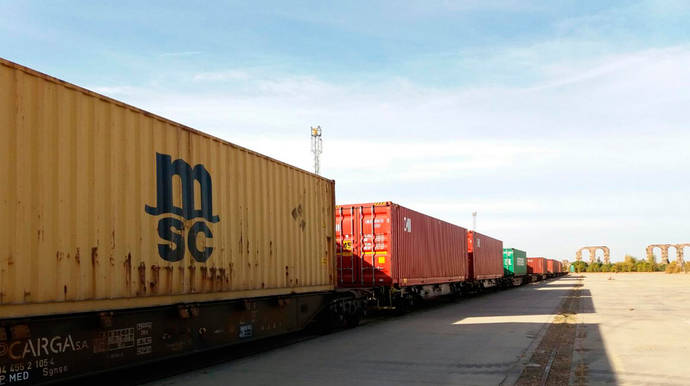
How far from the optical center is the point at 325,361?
371 inches

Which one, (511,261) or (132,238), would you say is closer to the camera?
(132,238)

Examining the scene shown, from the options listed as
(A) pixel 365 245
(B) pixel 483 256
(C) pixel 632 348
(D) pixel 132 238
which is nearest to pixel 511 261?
(B) pixel 483 256

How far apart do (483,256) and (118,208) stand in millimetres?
26507

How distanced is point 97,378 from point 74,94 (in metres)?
4.23

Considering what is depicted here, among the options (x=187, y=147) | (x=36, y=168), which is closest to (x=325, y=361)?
(x=187, y=147)

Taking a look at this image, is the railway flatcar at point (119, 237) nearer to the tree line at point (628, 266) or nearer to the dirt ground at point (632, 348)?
the dirt ground at point (632, 348)

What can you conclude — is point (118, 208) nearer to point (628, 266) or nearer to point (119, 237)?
point (119, 237)

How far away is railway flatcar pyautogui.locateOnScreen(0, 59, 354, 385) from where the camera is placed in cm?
609

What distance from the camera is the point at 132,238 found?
7.57 metres

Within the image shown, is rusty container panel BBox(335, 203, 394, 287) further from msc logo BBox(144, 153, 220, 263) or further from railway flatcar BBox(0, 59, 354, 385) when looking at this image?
msc logo BBox(144, 153, 220, 263)

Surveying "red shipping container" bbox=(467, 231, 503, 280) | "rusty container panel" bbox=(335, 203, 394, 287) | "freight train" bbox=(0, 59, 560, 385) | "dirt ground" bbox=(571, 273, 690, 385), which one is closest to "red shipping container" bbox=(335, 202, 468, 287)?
"rusty container panel" bbox=(335, 203, 394, 287)

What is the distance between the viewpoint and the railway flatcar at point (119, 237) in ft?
20.0

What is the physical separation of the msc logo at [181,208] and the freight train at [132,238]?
0.02m

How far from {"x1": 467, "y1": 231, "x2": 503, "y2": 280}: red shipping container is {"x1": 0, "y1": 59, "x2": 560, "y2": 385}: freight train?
16.9 meters
